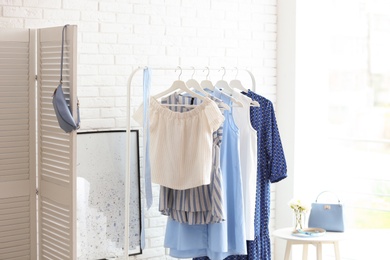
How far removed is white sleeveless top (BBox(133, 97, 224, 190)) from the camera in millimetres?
4215

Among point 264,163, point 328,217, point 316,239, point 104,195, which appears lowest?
point 316,239

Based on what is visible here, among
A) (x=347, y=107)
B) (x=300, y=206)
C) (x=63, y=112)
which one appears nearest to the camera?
(x=63, y=112)

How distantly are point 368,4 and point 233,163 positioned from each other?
161 inches

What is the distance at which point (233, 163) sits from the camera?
448 cm

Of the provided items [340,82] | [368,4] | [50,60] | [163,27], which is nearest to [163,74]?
[163,27]

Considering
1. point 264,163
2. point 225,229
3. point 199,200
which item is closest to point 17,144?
point 199,200

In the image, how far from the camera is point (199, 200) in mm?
4312

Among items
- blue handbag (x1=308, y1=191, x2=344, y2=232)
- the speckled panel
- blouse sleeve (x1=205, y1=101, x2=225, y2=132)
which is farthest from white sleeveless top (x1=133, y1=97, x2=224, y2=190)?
blue handbag (x1=308, y1=191, x2=344, y2=232)

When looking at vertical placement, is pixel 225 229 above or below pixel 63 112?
below

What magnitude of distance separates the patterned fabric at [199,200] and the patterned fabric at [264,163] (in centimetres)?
46

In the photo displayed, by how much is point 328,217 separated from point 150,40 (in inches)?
65.6

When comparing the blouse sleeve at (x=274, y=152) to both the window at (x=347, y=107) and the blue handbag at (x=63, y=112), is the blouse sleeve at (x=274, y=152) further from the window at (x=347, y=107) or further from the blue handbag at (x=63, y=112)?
the blue handbag at (x=63, y=112)

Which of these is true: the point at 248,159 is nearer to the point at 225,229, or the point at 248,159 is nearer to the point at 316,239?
the point at 225,229

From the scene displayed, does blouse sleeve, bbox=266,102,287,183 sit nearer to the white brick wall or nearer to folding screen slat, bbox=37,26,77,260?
the white brick wall
